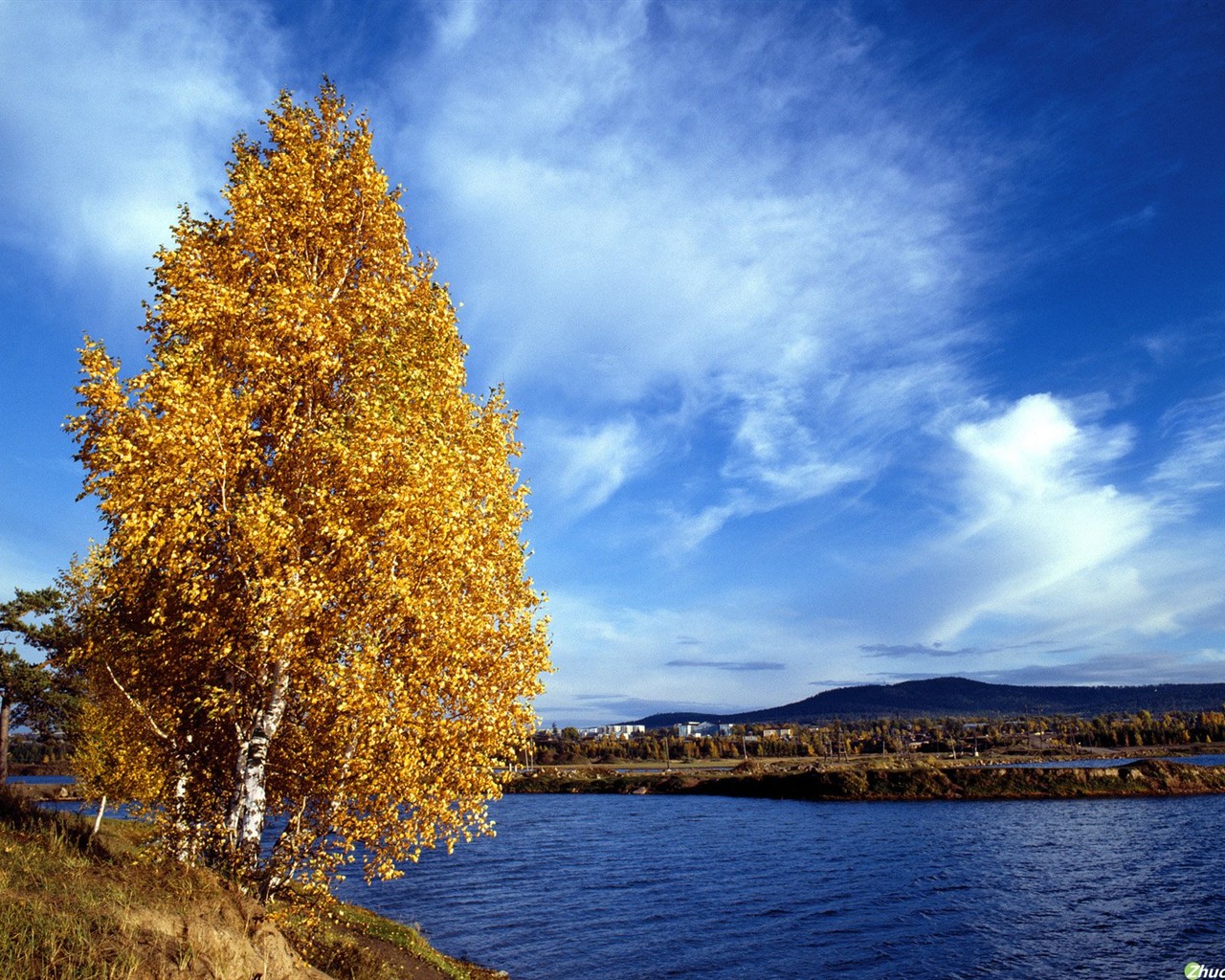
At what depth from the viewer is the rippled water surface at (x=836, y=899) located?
3319 cm

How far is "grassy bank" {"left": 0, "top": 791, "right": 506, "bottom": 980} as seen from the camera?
922 centimetres

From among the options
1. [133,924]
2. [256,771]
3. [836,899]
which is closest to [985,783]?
[836,899]

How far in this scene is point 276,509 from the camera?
13203mm

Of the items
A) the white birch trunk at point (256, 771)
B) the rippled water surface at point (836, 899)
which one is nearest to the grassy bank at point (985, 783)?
the rippled water surface at point (836, 899)

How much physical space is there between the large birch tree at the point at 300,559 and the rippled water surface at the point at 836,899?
21940 millimetres

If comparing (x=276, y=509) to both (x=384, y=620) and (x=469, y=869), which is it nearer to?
(x=384, y=620)

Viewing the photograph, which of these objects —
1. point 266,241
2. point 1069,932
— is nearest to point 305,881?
point 266,241

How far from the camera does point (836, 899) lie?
46.5 metres

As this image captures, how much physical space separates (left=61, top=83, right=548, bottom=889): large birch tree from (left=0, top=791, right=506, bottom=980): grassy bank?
156 cm

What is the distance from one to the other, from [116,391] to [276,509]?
3836 millimetres

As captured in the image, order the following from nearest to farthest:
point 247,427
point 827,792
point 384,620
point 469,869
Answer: point 384,620 < point 247,427 < point 469,869 < point 827,792

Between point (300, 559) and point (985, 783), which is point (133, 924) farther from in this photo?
point (985, 783)

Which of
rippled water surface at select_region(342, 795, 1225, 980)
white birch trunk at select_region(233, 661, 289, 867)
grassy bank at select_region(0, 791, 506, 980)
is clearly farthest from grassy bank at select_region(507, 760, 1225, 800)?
white birch trunk at select_region(233, 661, 289, 867)

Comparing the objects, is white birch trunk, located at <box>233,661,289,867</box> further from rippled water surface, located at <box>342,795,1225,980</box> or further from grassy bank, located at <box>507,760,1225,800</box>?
grassy bank, located at <box>507,760,1225,800</box>
